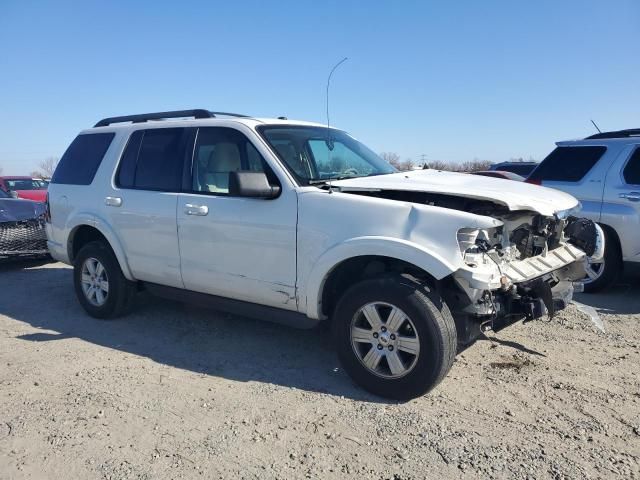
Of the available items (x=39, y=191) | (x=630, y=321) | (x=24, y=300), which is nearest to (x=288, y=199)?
(x=630, y=321)

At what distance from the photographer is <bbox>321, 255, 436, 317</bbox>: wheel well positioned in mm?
3781

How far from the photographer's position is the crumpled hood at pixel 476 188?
358 centimetres

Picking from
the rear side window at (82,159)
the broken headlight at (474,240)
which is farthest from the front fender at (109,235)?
the broken headlight at (474,240)

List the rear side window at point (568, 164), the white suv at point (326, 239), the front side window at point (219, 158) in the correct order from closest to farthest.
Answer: the white suv at point (326, 239), the front side window at point (219, 158), the rear side window at point (568, 164)

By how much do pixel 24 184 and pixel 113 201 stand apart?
12.0m

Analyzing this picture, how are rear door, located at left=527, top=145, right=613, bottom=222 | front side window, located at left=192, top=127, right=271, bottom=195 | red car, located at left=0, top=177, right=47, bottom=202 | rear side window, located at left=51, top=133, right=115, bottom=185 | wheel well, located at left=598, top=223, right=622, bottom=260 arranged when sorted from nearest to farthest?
1. front side window, located at left=192, top=127, right=271, bottom=195
2. rear side window, located at left=51, top=133, right=115, bottom=185
3. wheel well, located at left=598, top=223, right=622, bottom=260
4. rear door, located at left=527, top=145, right=613, bottom=222
5. red car, located at left=0, top=177, right=47, bottom=202

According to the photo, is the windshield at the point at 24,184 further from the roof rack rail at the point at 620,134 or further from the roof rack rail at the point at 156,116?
the roof rack rail at the point at 620,134

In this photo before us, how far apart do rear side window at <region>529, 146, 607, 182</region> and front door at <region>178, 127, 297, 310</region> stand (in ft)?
14.4

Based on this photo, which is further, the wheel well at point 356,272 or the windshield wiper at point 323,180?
the windshield wiper at point 323,180

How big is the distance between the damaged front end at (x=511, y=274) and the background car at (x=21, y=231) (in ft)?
22.2

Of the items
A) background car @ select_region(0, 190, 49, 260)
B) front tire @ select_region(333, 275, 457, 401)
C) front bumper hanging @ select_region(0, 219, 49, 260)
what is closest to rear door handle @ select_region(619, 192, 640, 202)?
front tire @ select_region(333, 275, 457, 401)

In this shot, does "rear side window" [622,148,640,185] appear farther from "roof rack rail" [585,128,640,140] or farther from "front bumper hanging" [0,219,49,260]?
"front bumper hanging" [0,219,49,260]

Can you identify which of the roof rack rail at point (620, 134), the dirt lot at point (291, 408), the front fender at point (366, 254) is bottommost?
the dirt lot at point (291, 408)

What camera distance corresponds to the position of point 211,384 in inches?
154
